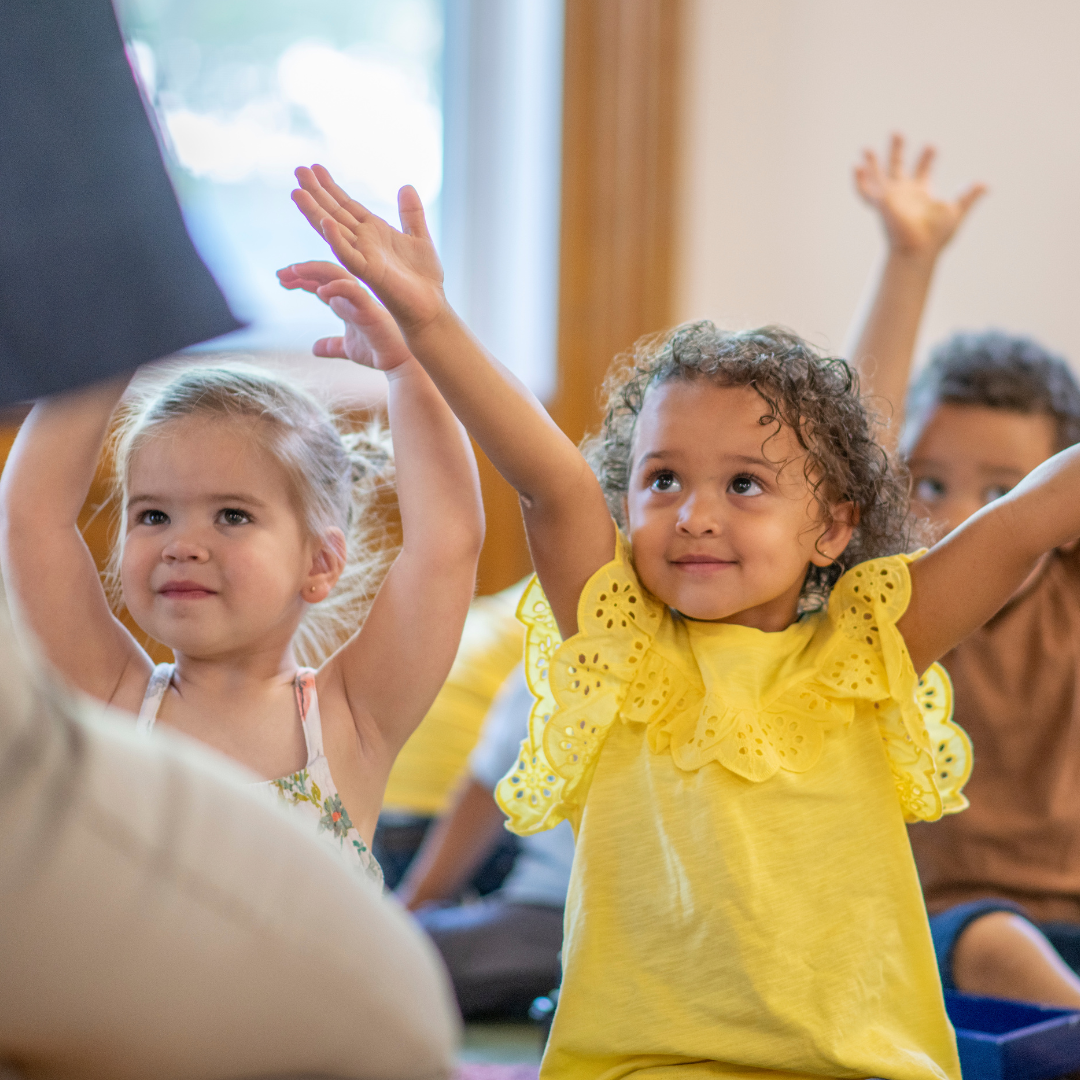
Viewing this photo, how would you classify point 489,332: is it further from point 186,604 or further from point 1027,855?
point 186,604

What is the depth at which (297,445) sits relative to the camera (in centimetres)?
86

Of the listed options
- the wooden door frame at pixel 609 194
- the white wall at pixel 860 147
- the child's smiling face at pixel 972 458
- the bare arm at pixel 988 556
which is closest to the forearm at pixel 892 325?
the child's smiling face at pixel 972 458

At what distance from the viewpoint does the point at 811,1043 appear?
30.7 inches

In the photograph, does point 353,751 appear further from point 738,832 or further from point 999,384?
point 999,384

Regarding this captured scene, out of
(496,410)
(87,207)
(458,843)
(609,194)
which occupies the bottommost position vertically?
(458,843)

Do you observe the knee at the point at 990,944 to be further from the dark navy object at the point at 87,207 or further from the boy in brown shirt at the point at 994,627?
the dark navy object at the point at 87,207

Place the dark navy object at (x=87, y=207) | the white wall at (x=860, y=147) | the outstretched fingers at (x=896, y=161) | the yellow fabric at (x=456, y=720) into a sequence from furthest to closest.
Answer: the white wall at (x=860, y=147)
the yellow fabric at (x=456, y=720)
the outstretched fingers at (x=896, y=161)
the dark navy object at (x=87, y=207)

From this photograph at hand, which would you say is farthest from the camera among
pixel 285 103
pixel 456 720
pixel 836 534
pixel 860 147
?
pixel 860 147

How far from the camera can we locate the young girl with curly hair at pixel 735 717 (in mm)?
799

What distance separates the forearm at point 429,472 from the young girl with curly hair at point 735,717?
45 mm

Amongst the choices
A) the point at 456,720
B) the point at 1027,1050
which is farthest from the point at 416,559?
the point at 456,720

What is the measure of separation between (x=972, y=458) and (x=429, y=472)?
65 centimetres

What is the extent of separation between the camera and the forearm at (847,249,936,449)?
117 cm

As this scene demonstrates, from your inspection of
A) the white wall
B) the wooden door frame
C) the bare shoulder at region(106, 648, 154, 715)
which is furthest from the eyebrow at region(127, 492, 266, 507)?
the white wall
